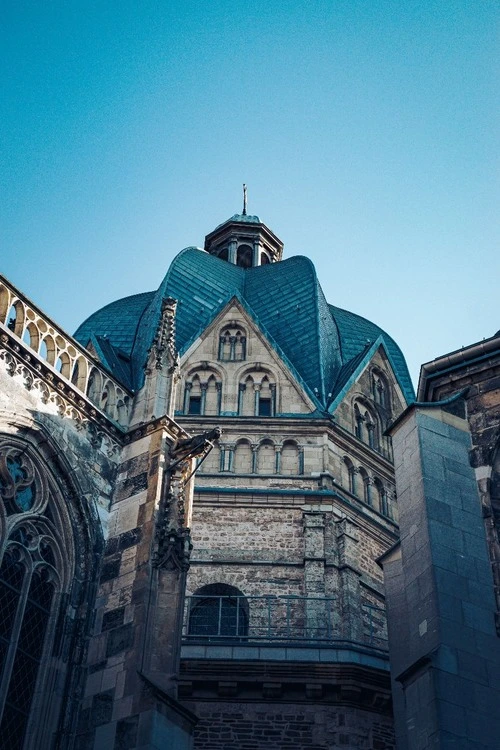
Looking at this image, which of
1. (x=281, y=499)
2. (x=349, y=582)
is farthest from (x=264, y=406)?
(x=349, y=582)

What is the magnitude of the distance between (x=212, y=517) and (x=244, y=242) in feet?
54.2

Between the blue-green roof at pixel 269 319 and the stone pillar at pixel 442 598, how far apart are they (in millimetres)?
12619

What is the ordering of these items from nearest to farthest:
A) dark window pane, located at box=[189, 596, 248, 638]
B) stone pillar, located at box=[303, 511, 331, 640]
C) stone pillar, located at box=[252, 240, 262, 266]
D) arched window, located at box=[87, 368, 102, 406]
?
arched window, located at box=[87, 368, 102, 406], stone pillar, located at box=[303, 511, 331, 640], dark window pane, located at box=[189, 596, 248, 638], stone pillar, located at box=[252, 240, 262, 266]

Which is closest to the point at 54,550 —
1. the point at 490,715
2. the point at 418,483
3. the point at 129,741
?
the point at 129,741

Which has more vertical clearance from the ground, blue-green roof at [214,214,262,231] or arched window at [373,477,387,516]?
blue-green roof at [214,214,262,231]

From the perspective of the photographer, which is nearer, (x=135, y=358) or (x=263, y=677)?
(x=263, y=677)

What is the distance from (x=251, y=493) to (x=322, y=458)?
201cm

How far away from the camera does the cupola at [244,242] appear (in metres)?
37.8

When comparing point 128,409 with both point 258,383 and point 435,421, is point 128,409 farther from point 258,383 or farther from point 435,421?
point 258,383

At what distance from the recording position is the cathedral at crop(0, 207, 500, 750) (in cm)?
1234

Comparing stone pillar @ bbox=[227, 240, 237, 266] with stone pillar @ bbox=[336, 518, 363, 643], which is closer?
stone pillar @ bbox=[336, 518, 363, 643]

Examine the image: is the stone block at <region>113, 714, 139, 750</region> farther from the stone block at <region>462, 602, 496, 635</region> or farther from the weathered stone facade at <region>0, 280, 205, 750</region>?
the stone block at <region>462, 602, 496, 635</region>

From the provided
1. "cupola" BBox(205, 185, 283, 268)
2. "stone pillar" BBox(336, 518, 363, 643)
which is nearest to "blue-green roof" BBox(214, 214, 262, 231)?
"cupola" BBox(205, 185, 283, 268)

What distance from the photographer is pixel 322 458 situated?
81.7ft
